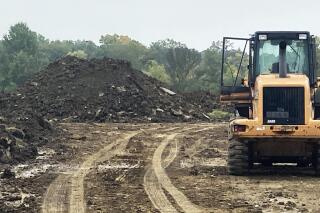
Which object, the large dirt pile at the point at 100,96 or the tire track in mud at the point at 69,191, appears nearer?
the tire track in mud at the point at 69,191

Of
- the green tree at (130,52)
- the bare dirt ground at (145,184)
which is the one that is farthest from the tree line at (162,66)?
the bare dirt ground at (145,184)

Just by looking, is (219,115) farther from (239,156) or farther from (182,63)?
A: (182,63)

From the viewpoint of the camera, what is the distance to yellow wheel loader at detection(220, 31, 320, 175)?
13.7 meters

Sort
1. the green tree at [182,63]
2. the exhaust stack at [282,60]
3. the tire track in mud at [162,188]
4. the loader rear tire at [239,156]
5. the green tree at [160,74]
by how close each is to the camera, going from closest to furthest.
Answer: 1. the tire track in mud at [162,188]
2. the loader rear tire at [239,156]
3. the exhaust stack at [282,60]
4. the green tree at [160,74]
5. the green tree at [182,63]

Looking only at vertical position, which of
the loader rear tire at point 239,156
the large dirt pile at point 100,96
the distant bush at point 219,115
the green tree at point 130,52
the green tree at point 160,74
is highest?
the green tree at point 130,52

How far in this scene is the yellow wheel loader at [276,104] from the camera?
13.7m

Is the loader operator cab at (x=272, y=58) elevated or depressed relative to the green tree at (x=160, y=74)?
depressed

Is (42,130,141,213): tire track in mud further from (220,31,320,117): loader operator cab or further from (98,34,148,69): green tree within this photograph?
(98,34,148,69): green tree

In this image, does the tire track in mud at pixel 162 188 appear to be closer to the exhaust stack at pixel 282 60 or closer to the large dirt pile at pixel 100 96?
the exhaust stack at pixel 282 60

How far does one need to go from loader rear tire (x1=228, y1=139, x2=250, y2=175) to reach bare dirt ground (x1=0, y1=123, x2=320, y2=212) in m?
0.22

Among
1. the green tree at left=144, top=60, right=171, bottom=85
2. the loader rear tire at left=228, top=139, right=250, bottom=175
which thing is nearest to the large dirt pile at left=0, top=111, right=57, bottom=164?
the loader rear tire at left=228, top=139, right=250, bottom=175

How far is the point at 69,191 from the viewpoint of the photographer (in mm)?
11812

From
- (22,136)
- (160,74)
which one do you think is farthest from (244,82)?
(160,74)

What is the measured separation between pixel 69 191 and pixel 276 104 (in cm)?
494
